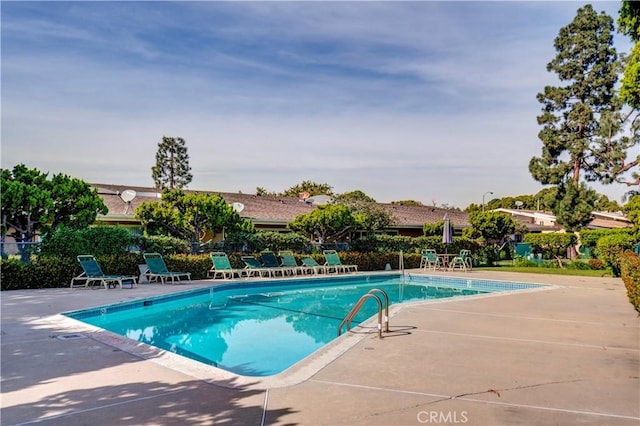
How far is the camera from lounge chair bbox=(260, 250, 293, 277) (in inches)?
794

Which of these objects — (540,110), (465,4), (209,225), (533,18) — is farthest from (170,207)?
(540,110)

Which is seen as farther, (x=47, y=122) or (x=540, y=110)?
(x=540, y=110)

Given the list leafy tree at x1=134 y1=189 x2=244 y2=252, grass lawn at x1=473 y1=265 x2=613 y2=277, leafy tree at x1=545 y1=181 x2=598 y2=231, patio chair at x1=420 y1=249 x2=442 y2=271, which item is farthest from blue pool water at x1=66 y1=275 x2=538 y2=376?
leafy tree at x1=545 y1=181 x2=598 y2=231

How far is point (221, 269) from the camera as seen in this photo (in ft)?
61.1

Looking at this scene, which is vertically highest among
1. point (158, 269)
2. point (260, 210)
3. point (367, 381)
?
point (260, 210)

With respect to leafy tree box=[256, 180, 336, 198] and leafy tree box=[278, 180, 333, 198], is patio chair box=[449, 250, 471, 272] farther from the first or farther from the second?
leafy tree box=[278, 180, 333, 198]

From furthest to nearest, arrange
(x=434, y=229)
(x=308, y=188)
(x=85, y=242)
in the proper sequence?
(x=308, y=188) → (x=434, y=229) → (x=85, y=242)

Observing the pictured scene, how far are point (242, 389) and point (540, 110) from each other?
33257 mm

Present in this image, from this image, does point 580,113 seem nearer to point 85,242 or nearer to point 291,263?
point 291,263

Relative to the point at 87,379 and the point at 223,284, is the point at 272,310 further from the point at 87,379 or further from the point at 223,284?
the point at 87,379

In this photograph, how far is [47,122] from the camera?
16.9 m

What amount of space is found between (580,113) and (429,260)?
626 inches

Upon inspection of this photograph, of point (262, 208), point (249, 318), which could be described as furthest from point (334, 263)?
point (249, 318)

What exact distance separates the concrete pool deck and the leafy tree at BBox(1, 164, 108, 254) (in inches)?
328
